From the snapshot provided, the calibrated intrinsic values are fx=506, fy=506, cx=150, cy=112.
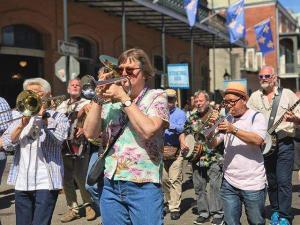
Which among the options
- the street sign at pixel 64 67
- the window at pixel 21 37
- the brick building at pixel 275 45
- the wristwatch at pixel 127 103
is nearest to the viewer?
the wristwatch at pixel 127 103

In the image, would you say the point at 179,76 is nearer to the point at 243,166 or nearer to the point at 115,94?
the point at 243,166

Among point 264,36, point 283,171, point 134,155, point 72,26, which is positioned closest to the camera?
point 134,155

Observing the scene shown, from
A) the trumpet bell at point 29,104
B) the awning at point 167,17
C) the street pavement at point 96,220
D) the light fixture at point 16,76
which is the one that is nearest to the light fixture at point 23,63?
the light fixture at point 16,76

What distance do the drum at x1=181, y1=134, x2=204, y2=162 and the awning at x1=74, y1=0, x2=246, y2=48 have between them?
9.43 metres

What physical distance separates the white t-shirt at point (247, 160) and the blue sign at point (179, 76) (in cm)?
1153

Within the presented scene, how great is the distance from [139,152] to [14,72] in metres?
13.3

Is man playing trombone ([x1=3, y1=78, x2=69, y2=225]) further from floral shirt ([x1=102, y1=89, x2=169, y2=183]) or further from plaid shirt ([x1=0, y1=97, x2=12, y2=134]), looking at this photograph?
floral shirt ([x1=102, y1=89, x2=169, y2=183])

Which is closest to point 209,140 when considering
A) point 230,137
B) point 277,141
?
point 230,137

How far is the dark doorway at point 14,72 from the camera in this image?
15.5 metres

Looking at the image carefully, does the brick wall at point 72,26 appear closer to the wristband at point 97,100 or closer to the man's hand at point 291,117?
the man's hand at point 291,117

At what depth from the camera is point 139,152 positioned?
3350mm

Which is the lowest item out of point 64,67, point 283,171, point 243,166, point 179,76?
point 283,171

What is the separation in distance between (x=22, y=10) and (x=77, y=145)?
9.18 m

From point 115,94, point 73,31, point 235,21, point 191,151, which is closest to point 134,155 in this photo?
point 115,94
